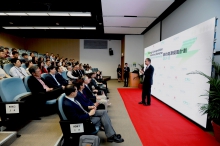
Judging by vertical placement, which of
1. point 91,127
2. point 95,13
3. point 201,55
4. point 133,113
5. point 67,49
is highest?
point 95,13

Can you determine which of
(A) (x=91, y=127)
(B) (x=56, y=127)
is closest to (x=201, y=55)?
(A) (x=91, y=127)

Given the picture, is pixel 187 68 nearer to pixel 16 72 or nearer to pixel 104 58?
pixel 16 72

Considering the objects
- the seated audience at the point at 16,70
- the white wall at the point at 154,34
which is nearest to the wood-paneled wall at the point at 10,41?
the seated audience at the point at 16,70

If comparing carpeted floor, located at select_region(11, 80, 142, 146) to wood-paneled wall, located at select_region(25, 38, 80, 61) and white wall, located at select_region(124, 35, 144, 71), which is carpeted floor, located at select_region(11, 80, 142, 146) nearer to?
white wall, located at select_region(124, 35, 144, 71)

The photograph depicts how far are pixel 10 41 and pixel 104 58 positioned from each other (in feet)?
22.8

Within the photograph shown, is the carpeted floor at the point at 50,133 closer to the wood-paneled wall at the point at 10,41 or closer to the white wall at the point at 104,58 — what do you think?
the white wall at the point at 104,58


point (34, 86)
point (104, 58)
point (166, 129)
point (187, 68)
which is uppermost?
point (104, 58)

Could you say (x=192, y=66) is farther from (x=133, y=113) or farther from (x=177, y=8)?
(x=177, y=8)

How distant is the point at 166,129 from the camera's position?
292cm

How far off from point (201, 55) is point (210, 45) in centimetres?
29

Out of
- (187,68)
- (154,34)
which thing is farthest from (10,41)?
(187,68)

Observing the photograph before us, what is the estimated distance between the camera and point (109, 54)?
12.1 meters

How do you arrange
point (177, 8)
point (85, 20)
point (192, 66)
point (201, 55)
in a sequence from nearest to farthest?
point (201, 55), point (192, 66), point (177, 8), point (85, 20)

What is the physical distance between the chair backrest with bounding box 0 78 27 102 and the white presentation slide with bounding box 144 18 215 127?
344 centimetres
